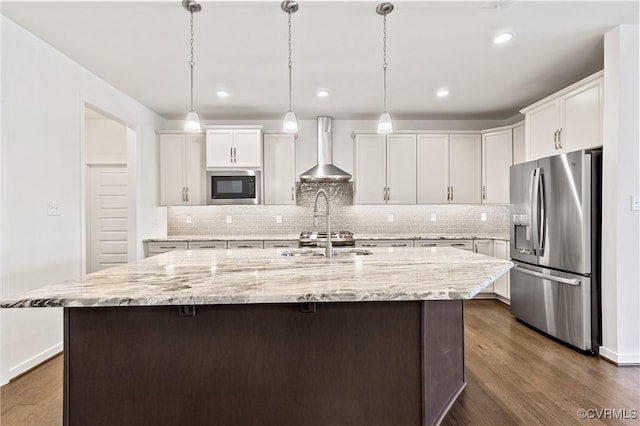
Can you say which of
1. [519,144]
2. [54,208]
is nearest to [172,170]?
[54,208]

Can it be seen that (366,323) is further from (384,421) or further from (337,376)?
(384,421)

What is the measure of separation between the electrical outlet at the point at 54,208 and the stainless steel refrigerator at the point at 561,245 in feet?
14.5

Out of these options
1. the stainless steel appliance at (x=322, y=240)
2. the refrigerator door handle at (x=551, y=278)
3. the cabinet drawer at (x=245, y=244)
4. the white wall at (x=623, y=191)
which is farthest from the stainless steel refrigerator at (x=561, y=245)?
the cabinet drawer at (x=245, y=244)

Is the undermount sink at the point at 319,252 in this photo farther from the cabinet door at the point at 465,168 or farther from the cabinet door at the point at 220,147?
the cabinet door at the point at 465,168

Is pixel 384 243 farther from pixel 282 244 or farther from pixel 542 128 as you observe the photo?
pixel 542 128

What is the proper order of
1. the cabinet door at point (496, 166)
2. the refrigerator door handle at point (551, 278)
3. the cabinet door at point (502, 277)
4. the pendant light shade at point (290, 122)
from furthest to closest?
1. the cabinet door at point (496, 166)
2. the cabinet door at point (502, 277)
3. the refrigerator door handle at point (551, 278)
4. the pendant light shade at point (290, 122)

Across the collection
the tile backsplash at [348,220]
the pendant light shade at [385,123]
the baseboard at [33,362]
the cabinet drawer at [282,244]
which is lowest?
the baseboard at [33,362]

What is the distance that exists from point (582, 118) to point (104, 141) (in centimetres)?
620

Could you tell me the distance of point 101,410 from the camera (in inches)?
67.4

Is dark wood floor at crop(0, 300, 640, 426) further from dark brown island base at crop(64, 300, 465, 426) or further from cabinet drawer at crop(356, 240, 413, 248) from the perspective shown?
cabinet drawer at crop(356, 240, 413, 248)

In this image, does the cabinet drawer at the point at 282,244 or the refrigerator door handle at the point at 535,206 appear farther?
the cabinet drawer at the point at 282,244

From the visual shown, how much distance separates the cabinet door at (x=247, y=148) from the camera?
198 inches

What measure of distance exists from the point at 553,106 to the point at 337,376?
11.4 ft

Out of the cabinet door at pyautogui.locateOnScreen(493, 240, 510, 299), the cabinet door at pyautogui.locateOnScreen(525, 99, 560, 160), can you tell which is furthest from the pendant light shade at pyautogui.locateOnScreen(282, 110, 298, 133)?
the cabinet door at pyautogui.locateOnScreen(493, 240, 510, 299)
